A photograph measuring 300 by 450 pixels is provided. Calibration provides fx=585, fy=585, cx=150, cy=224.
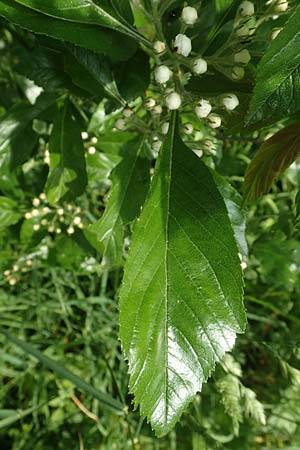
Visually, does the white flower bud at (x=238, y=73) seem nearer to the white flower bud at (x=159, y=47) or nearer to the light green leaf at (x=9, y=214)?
the white flower bud at (x=159, y=47)

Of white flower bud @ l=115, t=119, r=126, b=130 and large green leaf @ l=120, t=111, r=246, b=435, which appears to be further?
white flower bud @ l=115, t=119, r=126, b=130

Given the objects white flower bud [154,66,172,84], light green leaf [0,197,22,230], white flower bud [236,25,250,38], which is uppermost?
white flower bud [236,25,250,38]

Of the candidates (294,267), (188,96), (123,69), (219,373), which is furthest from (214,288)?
(294,267)

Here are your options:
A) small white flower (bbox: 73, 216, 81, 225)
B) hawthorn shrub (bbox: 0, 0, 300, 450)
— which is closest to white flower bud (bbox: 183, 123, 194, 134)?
hawthorn shrub (bbox: 0, 0, 300, 450)

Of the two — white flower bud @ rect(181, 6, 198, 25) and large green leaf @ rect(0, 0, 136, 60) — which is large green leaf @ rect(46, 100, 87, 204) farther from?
white flower bud @ rect(181, 6, 198, 25)

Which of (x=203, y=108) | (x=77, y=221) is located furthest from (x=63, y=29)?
(x=77, y=221)

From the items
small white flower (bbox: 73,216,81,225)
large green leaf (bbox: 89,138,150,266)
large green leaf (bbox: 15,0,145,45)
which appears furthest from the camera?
small white flower (bbox: 73,216,81,225)

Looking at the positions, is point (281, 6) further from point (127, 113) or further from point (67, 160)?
point (67, 160)
